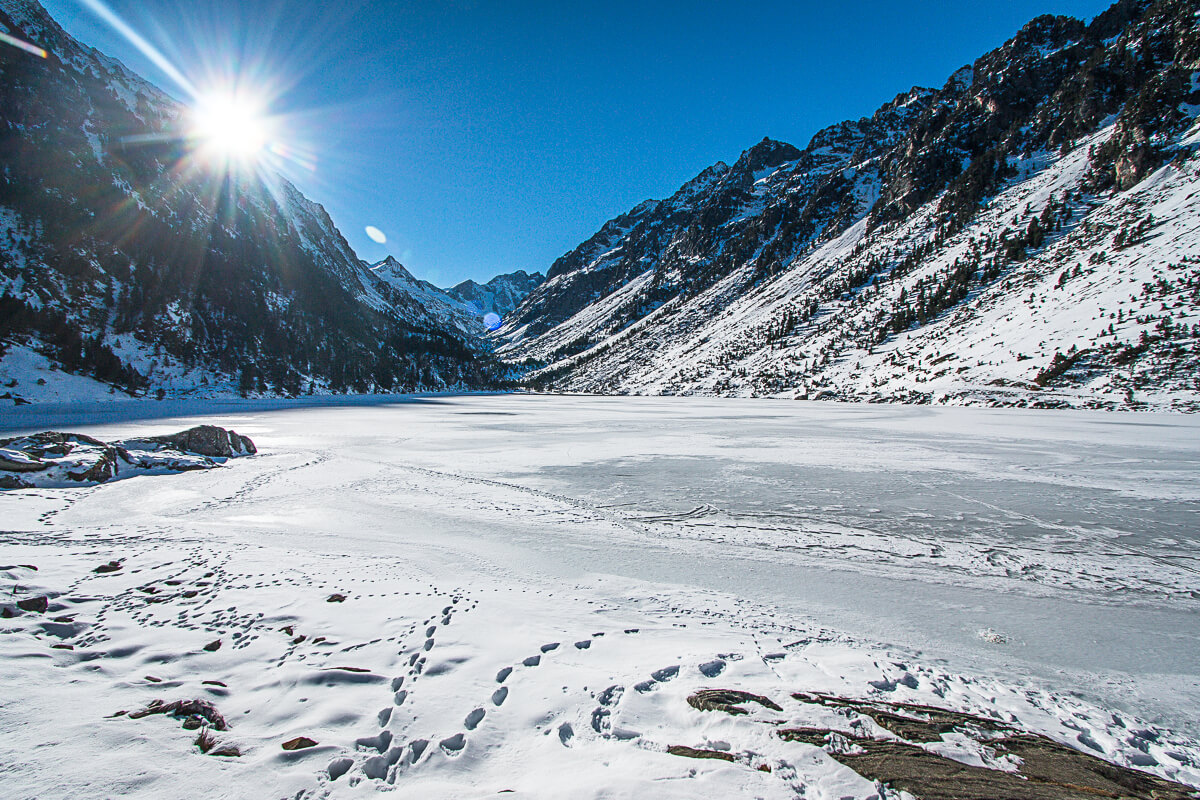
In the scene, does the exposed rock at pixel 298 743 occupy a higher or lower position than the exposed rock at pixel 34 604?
lower

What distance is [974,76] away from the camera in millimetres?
156125

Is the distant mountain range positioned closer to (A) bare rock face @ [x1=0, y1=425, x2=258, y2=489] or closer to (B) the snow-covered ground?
(B) the snow-covered ground

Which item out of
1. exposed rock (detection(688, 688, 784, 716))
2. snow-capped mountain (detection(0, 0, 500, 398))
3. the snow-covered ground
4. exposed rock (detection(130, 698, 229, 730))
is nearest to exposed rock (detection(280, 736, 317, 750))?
the snow-covered ground

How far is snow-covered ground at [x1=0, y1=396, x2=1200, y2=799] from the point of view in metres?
3.37

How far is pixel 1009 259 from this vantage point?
7712 cm

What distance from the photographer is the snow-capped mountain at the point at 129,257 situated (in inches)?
3504

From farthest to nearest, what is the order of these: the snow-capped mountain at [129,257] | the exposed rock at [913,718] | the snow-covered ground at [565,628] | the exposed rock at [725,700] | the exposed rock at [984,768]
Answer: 1. the snow-capped mountain at [129,257]
2. the exposed rock at [725,700]
3. the exposed rock at [913,718]
4. the snow-covered ground at [565,628]
5. the exposed rock at [984,768]

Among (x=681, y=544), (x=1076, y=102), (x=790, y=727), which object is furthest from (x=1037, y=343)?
(x=1076, y=102)

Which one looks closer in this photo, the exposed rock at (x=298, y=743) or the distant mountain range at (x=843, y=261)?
the exposed rock at (x=298, y=743)

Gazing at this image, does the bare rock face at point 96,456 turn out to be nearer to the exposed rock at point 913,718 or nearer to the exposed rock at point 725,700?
the exposed rock at point 725,700

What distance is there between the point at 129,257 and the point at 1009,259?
619 ft

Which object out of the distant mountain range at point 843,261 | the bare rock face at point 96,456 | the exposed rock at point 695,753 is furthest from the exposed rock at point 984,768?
the distant mountain range at point 843,261

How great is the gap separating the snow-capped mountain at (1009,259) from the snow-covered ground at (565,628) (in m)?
49.6

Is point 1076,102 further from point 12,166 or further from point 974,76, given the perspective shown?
point 12,166
